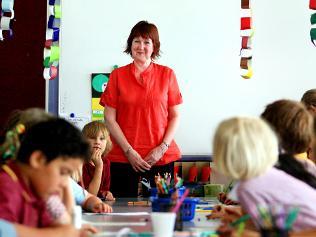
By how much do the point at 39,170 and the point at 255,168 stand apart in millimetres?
569

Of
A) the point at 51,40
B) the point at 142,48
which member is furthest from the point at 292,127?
the point at 51,40

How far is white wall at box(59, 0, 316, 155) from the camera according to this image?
4684mm

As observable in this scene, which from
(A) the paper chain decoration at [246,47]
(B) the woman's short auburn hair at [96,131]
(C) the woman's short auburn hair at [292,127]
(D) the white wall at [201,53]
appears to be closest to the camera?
(C) the woman's short auburn hair at [292,127]

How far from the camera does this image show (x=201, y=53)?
4.70m

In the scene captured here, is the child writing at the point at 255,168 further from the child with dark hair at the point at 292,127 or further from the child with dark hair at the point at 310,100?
the child with dark hair at the point at 310,100

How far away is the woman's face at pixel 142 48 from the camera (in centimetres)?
348

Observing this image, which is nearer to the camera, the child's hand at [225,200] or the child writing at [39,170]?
the child writing at [39,170]

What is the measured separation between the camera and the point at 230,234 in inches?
63.8

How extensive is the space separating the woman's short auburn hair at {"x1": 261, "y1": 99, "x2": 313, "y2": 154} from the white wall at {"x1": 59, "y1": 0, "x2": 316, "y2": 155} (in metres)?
2.56

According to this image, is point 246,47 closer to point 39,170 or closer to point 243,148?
point 243,148

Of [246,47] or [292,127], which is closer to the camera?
[292,127]

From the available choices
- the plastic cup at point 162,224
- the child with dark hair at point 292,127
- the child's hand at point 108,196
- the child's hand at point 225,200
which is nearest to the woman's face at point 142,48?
the child's hand at point 108,196

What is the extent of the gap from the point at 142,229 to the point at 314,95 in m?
1.32

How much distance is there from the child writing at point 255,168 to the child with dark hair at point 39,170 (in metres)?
0.38
